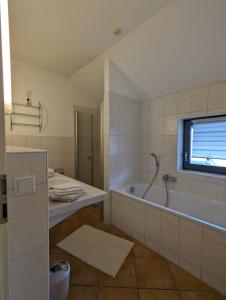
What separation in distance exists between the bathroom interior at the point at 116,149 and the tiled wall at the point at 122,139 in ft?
0.06

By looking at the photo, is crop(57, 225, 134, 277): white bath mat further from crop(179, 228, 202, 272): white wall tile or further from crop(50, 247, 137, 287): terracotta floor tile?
crop(179, 228, 202, 272): white wall tile

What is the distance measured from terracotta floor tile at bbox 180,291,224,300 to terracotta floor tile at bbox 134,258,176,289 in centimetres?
10

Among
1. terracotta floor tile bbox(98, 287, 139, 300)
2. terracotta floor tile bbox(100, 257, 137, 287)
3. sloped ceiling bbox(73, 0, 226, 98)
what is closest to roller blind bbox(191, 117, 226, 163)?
sloped ceiling bbox(73, 0, 226, 98)

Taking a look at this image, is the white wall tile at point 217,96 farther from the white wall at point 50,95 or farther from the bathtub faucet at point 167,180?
the white wall at point 50,95

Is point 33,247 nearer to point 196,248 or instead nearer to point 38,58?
point 196,248

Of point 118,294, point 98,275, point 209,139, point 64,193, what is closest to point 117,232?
point 98,275

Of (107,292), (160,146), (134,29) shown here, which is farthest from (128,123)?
(107,292)

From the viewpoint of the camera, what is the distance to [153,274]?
4.79 ft

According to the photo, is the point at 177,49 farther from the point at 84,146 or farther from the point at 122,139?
the point at 84,146

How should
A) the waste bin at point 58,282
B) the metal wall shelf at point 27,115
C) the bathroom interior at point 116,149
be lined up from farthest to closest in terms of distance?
the metal wall shelf at point 27,115, the waste bin at point 58,282, the bathroom interior at point 116,149

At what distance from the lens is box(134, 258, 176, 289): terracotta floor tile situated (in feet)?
4.45

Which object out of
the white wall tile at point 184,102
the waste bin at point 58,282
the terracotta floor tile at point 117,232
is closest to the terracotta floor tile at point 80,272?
the waste bin at point 58,282

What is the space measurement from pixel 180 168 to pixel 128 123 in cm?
106

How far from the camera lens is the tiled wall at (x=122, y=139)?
2.27 meters
